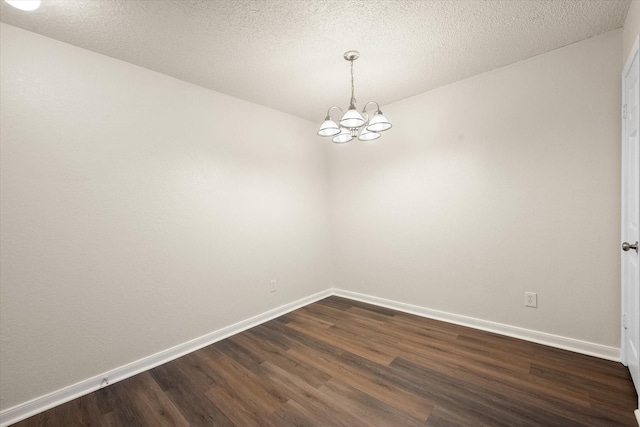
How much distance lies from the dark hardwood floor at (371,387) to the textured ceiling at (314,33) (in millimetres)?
2547

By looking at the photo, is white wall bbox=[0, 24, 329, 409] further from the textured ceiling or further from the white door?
the white door

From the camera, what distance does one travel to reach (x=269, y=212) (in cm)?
346

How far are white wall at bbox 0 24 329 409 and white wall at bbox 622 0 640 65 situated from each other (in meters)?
3.12

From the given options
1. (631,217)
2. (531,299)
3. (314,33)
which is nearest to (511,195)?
(631,217)

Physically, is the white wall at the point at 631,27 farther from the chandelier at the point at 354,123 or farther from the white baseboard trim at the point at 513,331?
the white baseboard trim at the point at 513,331

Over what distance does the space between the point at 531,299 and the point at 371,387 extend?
5.64ft

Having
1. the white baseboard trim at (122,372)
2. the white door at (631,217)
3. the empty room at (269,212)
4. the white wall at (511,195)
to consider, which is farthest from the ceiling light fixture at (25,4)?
the white door at (631,217)

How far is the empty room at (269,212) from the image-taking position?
6.06ft

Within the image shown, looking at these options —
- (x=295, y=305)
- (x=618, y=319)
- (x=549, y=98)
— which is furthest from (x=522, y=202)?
(x=295, y=305)

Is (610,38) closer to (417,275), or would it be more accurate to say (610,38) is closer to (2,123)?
(417,275)

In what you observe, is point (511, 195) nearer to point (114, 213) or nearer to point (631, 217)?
point (631, 217)

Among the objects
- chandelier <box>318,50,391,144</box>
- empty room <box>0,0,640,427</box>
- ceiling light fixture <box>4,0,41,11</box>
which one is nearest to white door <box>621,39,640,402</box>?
empty room <box>0,0,640,427</box>

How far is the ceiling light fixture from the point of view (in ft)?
5.24

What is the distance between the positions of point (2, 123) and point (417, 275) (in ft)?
12.5
